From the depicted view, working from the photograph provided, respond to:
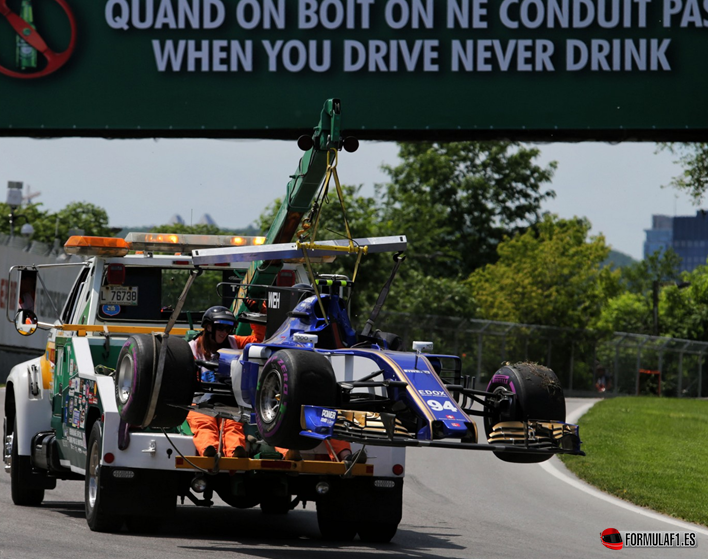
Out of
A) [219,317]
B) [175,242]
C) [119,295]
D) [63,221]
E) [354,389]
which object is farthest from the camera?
[63,221]

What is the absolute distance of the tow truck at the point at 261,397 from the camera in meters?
8.44

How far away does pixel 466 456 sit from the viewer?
2050 cm

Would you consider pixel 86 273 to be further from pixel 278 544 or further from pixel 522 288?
pixel 522 288

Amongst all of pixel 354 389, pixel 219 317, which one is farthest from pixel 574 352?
pixel 354 389

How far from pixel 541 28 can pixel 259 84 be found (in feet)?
18.7

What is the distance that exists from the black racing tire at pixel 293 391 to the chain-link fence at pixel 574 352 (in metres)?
34.8

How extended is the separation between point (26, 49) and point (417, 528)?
16.6 m

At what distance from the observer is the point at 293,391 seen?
322 inches

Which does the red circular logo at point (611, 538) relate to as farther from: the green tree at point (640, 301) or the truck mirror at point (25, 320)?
the green tree at point (640, 301)

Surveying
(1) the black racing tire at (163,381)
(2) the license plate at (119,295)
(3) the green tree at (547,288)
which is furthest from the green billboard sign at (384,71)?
(3) the green tree at (547,288)

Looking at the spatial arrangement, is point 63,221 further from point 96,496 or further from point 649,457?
point 96,496

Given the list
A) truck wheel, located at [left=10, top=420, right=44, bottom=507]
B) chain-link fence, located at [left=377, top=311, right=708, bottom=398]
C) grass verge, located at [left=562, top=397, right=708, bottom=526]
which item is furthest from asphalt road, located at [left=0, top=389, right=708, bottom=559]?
chain-link fence, located at [left=377, top=311, right=708, bottom=398]

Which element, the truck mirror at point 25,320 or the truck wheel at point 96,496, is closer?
the truck wheel at point 96,496

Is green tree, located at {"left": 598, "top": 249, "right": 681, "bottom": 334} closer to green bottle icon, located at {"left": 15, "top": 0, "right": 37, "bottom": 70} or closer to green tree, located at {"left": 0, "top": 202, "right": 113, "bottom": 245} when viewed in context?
green tree, located at {"left": 0, "top": 202, "right": 113, "bottom": 245}
